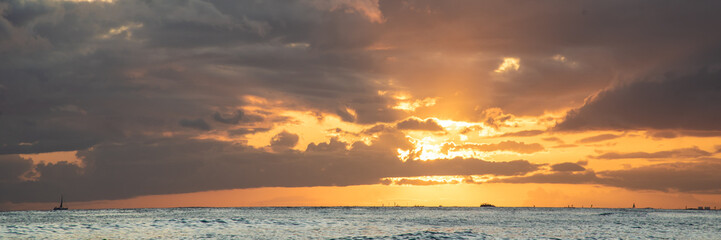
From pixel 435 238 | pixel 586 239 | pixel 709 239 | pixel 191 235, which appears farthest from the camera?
pixel 709 239

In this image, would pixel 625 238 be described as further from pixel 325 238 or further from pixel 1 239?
pixel 1 239

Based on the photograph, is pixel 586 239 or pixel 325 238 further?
pixel 586 239

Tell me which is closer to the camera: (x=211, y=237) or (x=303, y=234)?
(x=211, y=237)

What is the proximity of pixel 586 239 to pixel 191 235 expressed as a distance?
180 ft

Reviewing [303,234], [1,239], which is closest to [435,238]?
[303,234]

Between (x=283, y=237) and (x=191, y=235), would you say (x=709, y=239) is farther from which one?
(x=191, y=235)

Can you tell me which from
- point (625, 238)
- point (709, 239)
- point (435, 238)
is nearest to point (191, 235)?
point (435, 238)

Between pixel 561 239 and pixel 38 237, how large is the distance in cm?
7099

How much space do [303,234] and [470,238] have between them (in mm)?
23090

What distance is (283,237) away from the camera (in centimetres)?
8044

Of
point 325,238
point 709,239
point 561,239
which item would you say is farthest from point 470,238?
point 709,239

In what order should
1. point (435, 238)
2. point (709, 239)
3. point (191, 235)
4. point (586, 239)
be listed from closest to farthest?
1. point (435, 238)
2. point (191, 235)
3. point (586, 239)
4. point (709, 239)

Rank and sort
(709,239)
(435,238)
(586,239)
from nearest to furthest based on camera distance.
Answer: (435,238), (586,239), (709,239)

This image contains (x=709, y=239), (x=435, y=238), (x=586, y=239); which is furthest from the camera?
(x=709, y=239)
